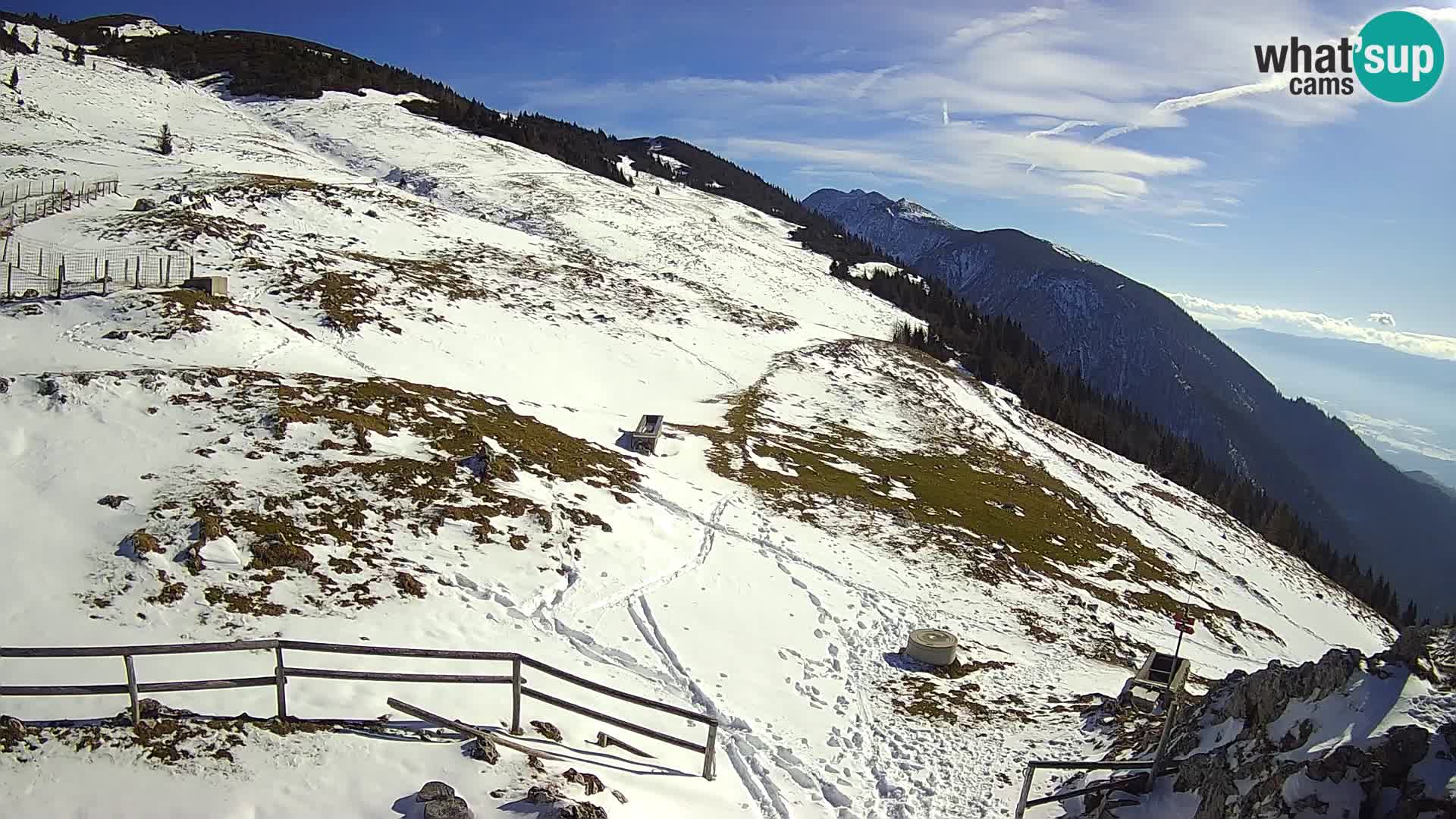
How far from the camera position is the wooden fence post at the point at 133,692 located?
870 centimetres

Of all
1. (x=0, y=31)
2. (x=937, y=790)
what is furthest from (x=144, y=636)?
(x=0, y=31)

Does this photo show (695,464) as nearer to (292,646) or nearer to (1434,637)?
(292,646)

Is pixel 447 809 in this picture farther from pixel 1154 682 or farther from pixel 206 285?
pixel 206 285

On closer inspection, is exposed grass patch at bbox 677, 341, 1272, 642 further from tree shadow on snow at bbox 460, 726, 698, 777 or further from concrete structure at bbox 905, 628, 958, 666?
tree shadow on snow at bbox 460, 726, 698, 777

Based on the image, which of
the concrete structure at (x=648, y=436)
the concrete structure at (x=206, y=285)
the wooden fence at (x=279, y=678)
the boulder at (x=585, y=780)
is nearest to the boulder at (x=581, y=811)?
the boulder at (x=585, y=780)

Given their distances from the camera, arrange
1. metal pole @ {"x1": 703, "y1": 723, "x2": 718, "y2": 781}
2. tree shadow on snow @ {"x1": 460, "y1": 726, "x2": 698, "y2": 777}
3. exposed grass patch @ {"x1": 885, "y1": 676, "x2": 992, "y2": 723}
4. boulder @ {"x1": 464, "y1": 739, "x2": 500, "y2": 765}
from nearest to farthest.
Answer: boulder @ {"x1": 464, "y1": 739, "x2": 500, "y2": 765} < tree shadow on snow @ {"x1": 460, "y1": 726, "x2": 698, "y2": 777} < metal pole @ {"x1": 703, "y1": 723, "x2": 718, "y2": 781} < exposed grass patch @ {"x1": 885, "y1": 676, "x2": 992, "y2": 723}

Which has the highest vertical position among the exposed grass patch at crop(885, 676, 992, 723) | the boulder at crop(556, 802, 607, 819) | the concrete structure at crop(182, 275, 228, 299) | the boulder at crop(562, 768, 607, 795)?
the concrete structure at crop(182, 275, 228, 299)

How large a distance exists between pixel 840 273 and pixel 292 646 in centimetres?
9572

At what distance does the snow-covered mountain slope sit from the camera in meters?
11.4

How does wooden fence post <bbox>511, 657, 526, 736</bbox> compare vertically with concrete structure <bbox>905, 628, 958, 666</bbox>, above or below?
above

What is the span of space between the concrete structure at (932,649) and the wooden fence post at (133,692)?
1547 centimetres

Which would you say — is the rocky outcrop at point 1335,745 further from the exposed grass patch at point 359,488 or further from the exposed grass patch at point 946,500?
the exposed grass patch at point 359,488

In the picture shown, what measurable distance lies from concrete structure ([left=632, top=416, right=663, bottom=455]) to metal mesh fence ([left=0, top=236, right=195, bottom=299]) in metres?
19.3

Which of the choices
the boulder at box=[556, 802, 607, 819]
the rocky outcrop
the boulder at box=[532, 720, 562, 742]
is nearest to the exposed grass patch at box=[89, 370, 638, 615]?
the boulder at box=[532, 720, 562, 742]
